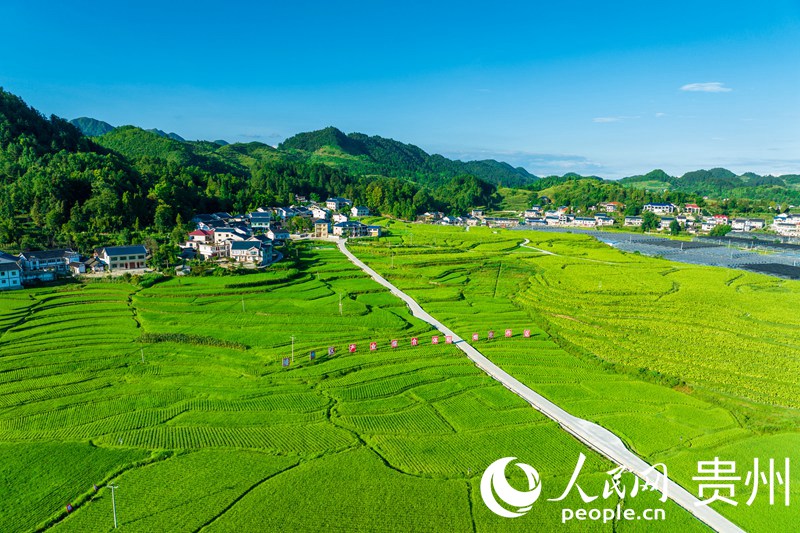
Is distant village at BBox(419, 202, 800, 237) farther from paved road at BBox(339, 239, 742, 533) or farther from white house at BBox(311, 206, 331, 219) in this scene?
paved road at BBox(339, 239, 742, 533)

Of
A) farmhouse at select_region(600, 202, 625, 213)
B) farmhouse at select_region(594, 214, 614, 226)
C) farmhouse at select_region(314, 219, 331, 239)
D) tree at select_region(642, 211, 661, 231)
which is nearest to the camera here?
farmhouse at select_region(314, 219, 331, 239)

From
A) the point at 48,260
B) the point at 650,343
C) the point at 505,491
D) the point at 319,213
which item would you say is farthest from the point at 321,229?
the point at 505,491

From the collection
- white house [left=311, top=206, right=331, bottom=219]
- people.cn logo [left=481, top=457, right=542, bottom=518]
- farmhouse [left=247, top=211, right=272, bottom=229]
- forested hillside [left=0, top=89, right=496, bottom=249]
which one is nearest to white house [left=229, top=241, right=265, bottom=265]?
forested hillside [left=0, top=89, right=496, bottom=249]

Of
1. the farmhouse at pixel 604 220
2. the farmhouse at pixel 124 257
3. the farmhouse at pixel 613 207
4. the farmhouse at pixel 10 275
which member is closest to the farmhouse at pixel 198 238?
the farmhouse at pixel 124 257

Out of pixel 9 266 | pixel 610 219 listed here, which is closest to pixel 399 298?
pixel 9 266

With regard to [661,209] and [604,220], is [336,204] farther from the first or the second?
[661,209]

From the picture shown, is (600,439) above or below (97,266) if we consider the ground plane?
below
